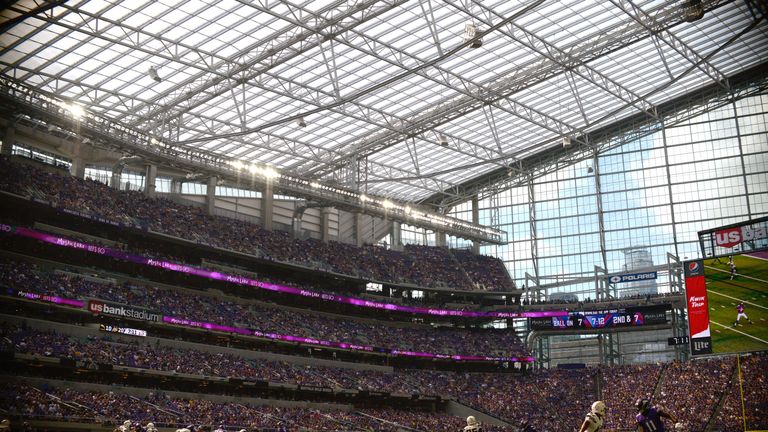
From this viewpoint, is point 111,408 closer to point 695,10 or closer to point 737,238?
point 737,238

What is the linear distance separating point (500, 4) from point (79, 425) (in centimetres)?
3589

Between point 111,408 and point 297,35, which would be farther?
point 297,35

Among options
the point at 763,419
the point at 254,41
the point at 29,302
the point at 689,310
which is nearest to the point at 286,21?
the point at 254,41

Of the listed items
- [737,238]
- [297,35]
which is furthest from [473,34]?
[737,238]

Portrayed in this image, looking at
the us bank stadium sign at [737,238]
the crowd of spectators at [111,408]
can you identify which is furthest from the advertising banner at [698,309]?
the crowd of spectators at [111,408]

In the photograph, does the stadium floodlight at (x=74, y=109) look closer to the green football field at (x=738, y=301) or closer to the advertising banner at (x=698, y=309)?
the advertising banner at (x=698, y=309)

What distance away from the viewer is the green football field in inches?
1465

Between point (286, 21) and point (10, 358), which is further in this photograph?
point (286, 21)

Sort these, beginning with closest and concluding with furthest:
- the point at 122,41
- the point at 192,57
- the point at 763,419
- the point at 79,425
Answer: the point at 79,425 → the point at 763,419 → the point at 122,41 → the point at 192,57

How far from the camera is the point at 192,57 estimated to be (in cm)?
4834

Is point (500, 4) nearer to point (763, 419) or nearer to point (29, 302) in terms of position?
point (763, 419)

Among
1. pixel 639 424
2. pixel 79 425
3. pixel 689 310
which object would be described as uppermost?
pixel 689 310

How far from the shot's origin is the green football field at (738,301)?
122ft

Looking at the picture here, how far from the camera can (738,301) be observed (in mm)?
38219
